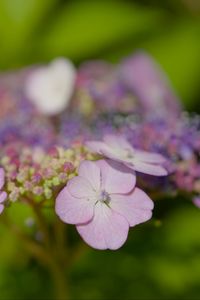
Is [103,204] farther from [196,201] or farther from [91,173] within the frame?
[196,201]

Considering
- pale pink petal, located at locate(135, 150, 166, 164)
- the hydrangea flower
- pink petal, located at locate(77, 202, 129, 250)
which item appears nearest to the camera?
pink petal, located at locate(77, 202, 129, 250)

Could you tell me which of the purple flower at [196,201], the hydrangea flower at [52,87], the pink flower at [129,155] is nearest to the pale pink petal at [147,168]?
the pink flower at [129,155]

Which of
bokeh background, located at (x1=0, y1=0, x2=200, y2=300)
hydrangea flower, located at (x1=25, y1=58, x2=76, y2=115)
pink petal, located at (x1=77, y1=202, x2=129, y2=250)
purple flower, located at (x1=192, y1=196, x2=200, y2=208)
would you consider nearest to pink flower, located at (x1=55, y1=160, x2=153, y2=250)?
pink petal, located at (x1=77, y1=202, x2=129, y2=250)

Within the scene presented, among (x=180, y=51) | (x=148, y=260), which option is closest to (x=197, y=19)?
(x=180, y=51)

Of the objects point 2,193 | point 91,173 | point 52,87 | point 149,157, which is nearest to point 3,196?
point 2,193

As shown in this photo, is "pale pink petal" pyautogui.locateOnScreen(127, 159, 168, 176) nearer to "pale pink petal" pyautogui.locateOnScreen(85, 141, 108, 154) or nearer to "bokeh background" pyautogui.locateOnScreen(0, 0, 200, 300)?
"pale pink petal" pyautogui.locateOnScreen(85, 141, 108, 154)

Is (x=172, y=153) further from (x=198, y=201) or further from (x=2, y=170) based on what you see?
(x=2, y=170)
